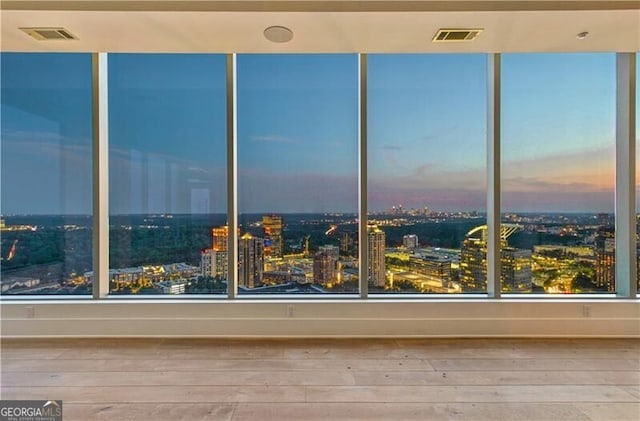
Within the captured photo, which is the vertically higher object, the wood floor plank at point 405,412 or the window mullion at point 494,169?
the window mullion at point 494,169

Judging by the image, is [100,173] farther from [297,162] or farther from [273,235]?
[297,162]

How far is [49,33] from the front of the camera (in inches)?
117

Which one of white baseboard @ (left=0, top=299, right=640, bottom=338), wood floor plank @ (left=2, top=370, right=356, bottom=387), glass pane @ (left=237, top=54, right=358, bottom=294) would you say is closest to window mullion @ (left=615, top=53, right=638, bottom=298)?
white baseboard @ (left=0, top=299, right=640, bottom=338)

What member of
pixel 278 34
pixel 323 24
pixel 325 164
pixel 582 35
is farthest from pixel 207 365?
pixel 582 35

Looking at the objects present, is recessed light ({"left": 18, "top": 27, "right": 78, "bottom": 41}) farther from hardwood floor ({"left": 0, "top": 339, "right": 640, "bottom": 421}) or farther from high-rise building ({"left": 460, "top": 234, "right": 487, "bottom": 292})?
high-rise building ({"left": 460, "top": 234, "right": 487, "bottom": 292})

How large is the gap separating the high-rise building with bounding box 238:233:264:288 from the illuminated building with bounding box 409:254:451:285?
5.74 feet

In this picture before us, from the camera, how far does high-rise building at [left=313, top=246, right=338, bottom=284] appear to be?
12.3 ft

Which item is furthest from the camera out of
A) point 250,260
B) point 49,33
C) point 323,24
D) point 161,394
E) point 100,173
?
point 250,260

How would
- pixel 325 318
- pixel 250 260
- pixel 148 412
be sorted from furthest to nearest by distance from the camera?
pixel 250 260, pixel 325 318, pixel 148 412

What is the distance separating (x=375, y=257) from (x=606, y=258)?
2636 mm

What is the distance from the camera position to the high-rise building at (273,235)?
3748mm

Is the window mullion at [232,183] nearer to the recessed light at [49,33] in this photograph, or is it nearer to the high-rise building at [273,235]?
the high-rise building at [273,235]

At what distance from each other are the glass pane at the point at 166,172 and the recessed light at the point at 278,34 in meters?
0.89

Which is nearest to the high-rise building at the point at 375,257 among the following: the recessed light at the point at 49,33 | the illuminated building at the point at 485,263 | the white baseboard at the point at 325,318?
the white baseboard at the point at 325,318
